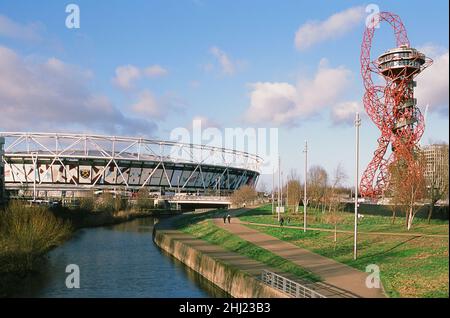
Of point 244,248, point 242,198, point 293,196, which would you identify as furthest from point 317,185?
point 244,248

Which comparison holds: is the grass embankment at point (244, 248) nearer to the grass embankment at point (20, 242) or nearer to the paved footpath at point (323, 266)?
the paved footpath at point (323, 266)

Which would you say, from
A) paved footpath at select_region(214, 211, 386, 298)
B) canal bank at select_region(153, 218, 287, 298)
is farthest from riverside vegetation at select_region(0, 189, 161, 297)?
paved footpath at select_region(214, 211, 386, 298)

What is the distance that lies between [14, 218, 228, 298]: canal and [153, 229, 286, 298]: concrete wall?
41 cm

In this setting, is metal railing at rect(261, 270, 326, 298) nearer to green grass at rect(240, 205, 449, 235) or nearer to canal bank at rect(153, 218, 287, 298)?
canal bank at rect(153, 218, 287, 298)

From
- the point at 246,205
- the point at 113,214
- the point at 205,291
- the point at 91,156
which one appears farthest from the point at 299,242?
the point at 91,156

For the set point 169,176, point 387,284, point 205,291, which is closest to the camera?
point 387,284

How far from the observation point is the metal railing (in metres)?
15.0

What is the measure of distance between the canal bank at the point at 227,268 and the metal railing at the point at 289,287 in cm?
28

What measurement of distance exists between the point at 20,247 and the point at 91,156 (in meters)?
66.5

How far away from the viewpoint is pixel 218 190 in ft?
342

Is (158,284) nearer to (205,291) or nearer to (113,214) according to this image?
(205,291)

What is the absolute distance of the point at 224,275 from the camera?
72.8 ft

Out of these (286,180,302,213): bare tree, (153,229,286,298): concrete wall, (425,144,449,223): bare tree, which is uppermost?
(425,144,449,223): bare tree

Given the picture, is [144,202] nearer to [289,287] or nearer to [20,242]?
[20,242]
